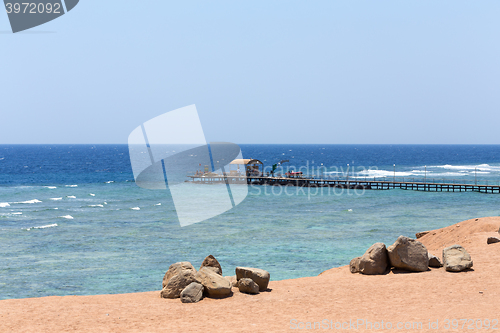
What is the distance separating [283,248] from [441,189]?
41540mm

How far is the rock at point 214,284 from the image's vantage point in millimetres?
11500

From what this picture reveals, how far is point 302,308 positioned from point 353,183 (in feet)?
194

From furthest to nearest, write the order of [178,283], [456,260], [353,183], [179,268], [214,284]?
[353,183]
[456,260]
[179,268]
[178,283]
[214,284]

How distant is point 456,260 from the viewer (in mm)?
13430

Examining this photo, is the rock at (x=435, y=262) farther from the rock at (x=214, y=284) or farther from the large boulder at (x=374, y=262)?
the rock at (x=214, y=284)

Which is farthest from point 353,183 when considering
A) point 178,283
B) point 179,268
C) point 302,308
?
point 302,308

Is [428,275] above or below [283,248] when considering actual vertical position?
above

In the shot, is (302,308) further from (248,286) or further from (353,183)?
(353,183)

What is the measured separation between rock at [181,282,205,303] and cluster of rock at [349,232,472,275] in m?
5.41

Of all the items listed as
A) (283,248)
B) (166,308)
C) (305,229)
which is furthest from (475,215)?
(166,308)

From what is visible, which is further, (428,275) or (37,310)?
(428,275)

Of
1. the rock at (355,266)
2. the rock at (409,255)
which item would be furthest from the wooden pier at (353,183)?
the rock at (355,266)

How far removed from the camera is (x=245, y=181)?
2940 inches

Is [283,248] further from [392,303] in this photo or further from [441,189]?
[441,189]
